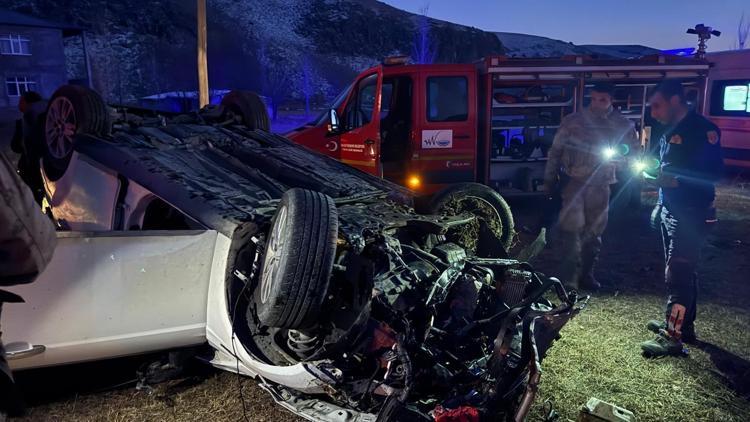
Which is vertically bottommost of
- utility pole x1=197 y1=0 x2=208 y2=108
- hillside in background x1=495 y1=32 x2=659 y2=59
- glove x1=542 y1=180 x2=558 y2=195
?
glove x1=542 y1=180 x2=558 y2=195

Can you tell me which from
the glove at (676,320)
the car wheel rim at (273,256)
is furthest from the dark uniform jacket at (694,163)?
the car wheel rim at (273,256)

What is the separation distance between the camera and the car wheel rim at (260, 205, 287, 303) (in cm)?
238

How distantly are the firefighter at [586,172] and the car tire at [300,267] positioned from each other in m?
3.34

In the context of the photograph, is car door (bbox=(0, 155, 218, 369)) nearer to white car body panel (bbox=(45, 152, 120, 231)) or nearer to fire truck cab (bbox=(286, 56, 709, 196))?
white car body panel (bbox=(45, 152, 120, 231))

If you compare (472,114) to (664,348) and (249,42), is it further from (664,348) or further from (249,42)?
(249,42)

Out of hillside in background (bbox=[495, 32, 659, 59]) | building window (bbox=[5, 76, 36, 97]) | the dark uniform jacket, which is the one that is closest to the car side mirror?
the dark uniform jacket

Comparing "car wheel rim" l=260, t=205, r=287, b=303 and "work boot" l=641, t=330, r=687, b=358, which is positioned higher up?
"car wheel rim" l=260, t=205, r=287, b=303

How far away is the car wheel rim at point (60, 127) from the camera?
Answer: 361 cm

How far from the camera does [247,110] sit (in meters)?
4.71

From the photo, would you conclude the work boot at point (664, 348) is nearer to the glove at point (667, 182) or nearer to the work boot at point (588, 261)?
the glove at point (667, 182)

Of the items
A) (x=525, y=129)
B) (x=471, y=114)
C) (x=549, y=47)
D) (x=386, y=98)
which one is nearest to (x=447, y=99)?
(x=471, y=114)

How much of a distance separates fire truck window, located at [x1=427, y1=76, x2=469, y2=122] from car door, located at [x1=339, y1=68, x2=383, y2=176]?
0.67 metres

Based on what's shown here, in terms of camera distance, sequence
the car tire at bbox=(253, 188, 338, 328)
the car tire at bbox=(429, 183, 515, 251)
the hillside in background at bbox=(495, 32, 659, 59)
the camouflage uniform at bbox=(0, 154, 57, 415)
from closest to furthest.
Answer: the camouflage uniform at bbox=(0, 154, 57, 415) < the car tire at bbox=(253, 188, 338, 328) < the car tire at bbox=(429, 183, 515, 251) < the hillside in background at bbox=(495, 32, 659, 59)

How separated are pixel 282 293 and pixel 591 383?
2.12 meters
